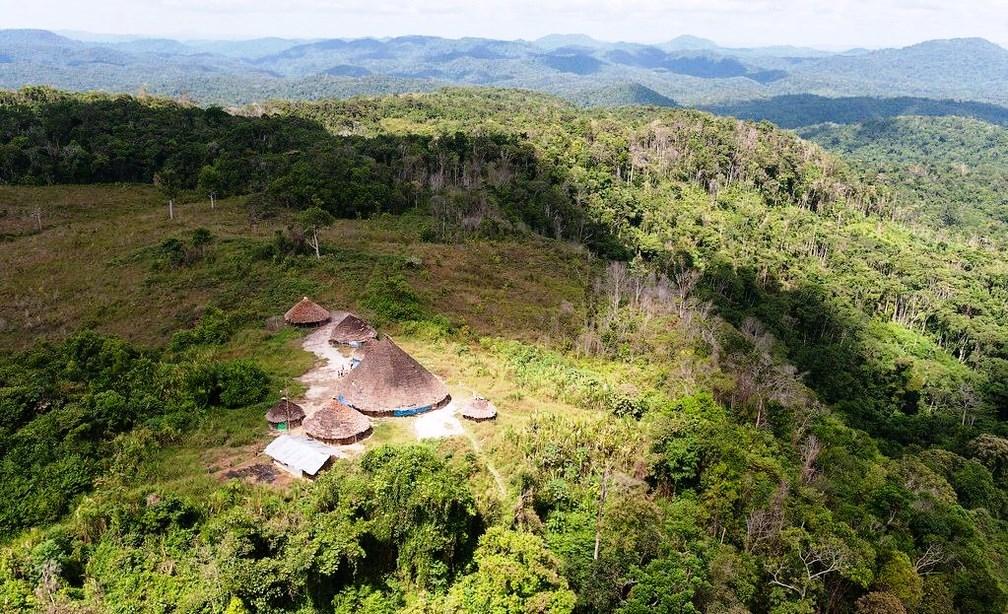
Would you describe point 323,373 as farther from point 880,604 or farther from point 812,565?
point 880,604

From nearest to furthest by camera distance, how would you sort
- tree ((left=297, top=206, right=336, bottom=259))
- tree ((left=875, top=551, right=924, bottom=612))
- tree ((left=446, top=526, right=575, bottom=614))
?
tree ((left=446, top=526, right=575, bottom=614)) → tree ((left=875, top=551, right=924, bottom=612)) → tree ((left=297, top=206, right=336, bottom=259))

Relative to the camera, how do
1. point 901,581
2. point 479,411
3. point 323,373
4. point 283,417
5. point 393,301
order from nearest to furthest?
point 901,581
point 283,417
point 479,411
point 323,373
point 393,301

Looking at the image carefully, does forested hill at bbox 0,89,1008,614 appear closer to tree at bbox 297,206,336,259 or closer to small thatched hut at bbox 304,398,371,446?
tree at bbox 297,206,336,259

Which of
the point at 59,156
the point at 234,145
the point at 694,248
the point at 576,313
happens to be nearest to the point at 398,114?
the point at 234,145

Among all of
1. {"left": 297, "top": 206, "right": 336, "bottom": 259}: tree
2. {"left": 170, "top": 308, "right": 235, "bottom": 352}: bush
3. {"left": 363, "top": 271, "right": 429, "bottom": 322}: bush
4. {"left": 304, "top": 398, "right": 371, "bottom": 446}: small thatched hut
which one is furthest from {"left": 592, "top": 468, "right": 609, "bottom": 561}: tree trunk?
{"left": 297, "top": 206, "right": 336, "bottom": 259}: tree

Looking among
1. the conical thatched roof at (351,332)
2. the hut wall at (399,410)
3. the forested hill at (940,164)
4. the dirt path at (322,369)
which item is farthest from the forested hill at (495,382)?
the forested hill at (940,164)

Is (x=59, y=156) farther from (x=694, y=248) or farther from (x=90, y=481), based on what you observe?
(x=694, y=248)

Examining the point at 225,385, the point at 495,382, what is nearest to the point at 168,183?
the point at 225,385
